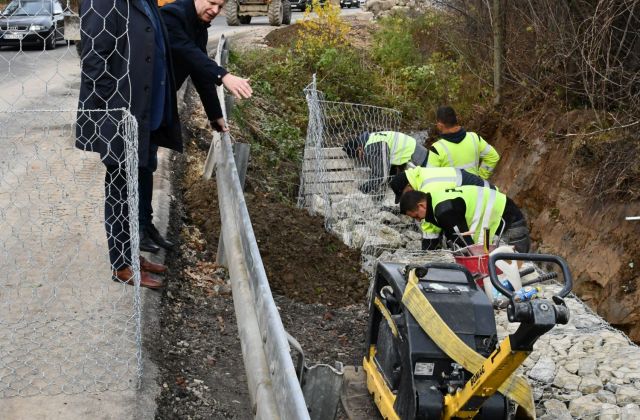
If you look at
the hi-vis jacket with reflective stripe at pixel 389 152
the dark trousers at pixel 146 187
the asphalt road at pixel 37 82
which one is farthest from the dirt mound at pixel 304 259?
the asphalt road at pixel 37 82

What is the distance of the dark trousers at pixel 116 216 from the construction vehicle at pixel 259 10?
23.3 metres

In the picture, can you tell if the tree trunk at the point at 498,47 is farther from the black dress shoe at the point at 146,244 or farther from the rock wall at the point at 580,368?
the black dress shoe at the point at 146,244

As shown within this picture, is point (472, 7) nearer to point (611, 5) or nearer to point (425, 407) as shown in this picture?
point (611, 5)

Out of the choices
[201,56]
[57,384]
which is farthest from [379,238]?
[57,384]

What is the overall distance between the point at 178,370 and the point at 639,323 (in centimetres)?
522

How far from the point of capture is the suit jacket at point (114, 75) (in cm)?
476

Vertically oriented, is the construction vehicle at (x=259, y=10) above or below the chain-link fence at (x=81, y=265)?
above

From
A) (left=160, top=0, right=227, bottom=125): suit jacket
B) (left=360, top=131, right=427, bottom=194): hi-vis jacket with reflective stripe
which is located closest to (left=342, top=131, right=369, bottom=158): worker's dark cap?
(left=360, top=131, right=427, bottom=194): hi-vis jacket with reflective stripe

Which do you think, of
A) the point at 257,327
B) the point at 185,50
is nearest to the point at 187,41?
the point at 185,50

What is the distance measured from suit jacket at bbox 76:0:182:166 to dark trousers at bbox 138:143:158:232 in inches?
11.4

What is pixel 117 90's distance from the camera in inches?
187

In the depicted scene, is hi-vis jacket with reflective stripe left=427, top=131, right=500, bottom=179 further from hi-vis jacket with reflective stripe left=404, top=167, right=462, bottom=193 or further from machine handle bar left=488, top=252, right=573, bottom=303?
machine handle bar left=488, top=252, right=573, bottom=303

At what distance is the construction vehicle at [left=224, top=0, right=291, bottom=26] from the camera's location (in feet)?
89.8

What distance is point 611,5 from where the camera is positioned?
32.2 ft
